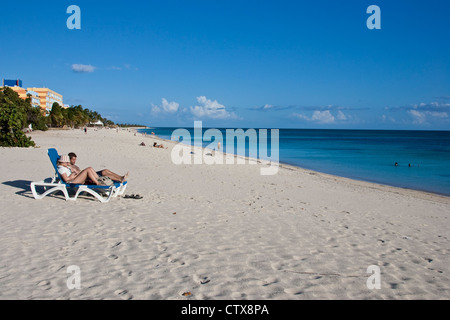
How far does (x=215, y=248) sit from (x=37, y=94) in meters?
112

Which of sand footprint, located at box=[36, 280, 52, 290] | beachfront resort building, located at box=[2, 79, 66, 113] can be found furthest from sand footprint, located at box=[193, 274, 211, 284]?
beachfront resort building, located at box=[2, 79, 66, 113]

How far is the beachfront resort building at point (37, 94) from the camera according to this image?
293 feet

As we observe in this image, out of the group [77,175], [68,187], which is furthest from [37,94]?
[77,175]

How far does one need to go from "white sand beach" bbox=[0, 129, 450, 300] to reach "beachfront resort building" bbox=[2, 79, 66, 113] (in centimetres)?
9513

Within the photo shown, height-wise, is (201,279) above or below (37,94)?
below

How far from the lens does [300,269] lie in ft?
13.7

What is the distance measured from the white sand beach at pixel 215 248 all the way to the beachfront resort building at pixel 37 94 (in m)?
95.1

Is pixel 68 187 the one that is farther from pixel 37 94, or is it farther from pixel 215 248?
pixel 37 94

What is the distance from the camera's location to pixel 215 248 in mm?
4863

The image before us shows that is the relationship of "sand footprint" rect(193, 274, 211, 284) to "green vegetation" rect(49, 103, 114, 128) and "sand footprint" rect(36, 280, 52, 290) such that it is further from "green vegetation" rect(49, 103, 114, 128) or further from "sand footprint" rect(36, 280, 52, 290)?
"green vegetation" rect(49, 103, 114, 128)

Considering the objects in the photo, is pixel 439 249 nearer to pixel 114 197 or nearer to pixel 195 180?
pixel 114 197

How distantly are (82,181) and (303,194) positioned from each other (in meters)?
6.63

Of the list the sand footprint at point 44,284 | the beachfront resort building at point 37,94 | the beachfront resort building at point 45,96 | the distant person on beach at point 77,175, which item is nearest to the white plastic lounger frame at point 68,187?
the distant person on beach at point 77,175
